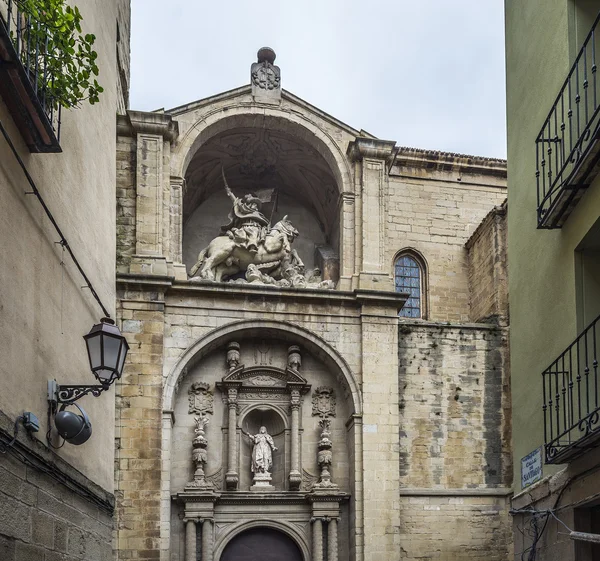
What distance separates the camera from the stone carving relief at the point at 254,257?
16.8 metres

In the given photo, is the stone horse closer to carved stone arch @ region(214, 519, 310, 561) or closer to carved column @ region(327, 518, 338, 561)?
carved stone arch @ region(214, 519, 310, 561)

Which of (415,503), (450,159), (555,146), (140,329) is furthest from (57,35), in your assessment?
(450,159)

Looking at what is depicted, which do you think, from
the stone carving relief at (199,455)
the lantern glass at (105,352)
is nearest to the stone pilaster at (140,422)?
the stone carving relief at (199,455)

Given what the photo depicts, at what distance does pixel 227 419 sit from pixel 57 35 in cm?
1054

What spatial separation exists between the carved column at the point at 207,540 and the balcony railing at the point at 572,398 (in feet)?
27.9

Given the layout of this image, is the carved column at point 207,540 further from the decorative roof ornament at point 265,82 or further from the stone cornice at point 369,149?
the decorative roof ornament at point 265,82

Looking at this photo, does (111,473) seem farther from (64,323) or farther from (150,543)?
(150,543)

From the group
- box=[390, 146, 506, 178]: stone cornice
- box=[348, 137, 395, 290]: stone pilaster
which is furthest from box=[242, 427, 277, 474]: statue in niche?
box=[390, 146, 506, 178]: stone cornice

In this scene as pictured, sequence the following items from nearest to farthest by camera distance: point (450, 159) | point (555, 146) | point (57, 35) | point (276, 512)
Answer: point (57, 35)
point (555, 146)
point (276, 512)
point (450, 159)

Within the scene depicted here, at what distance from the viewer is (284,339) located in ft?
54.7

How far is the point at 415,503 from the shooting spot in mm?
16344

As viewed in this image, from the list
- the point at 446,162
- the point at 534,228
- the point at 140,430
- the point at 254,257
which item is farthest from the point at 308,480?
the point at 534,228

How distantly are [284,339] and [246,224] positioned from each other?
88.1 inches

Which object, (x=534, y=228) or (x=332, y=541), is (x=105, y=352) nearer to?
(x=534, y=228)
